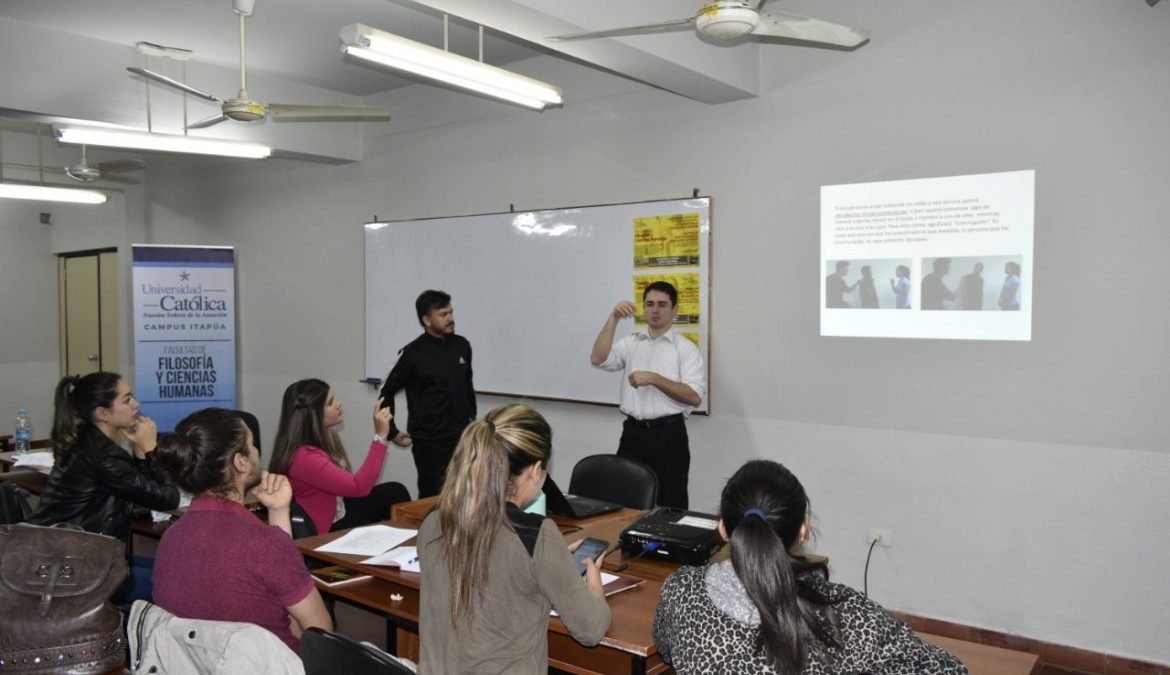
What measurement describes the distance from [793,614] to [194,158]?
785 centimetres

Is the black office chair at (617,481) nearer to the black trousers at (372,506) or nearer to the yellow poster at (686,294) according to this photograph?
the black trousers at (372,506)

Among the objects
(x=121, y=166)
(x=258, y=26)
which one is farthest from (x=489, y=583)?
(x=121, y=166)

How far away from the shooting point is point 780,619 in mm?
1611

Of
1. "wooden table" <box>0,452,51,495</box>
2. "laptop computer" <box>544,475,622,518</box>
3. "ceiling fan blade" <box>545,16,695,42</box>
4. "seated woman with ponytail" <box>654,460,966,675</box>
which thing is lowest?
"wooden table" <box>0,452,51,495</box>

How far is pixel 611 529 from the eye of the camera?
295 cm

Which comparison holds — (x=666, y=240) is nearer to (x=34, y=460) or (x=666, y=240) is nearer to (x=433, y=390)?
(x=433, y=390)

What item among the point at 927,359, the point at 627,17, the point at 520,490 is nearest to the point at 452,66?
the point at 627,17

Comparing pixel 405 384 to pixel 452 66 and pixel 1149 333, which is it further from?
pixel 1149 333

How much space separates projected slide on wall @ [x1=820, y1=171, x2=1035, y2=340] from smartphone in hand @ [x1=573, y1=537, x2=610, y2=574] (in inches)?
82.2

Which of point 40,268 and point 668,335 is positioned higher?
point 40,268

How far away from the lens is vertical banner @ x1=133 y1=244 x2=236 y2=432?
715cm

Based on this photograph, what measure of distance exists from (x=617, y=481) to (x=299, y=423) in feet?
4.38

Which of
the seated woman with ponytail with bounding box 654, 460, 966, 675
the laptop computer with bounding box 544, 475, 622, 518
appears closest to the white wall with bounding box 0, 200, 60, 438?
the laptop computer with bounding box 544, 475, 622, 518

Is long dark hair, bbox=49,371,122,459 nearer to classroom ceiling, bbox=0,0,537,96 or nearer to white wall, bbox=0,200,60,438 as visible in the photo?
classroom ceiling, bbox=0,0,537,96
